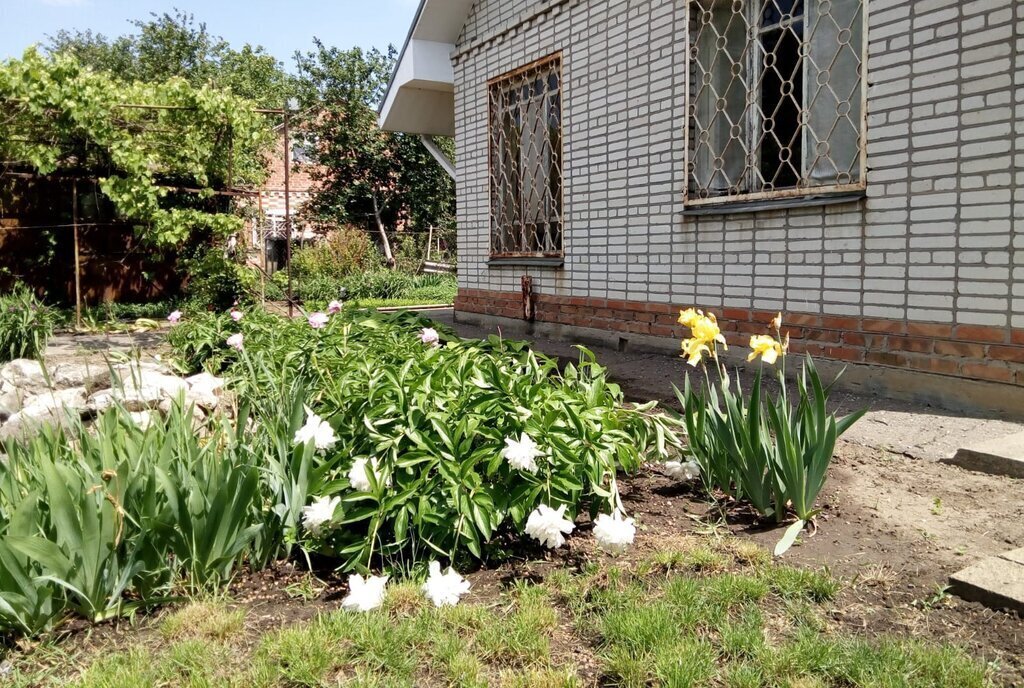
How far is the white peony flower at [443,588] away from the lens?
2.37 m

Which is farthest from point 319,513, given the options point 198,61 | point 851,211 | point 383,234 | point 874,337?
point 198,61

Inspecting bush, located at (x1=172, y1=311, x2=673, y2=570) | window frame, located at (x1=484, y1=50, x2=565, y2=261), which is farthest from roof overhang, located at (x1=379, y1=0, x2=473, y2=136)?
bush, located at (x1=172, y1=311, x2=673, y2=570)

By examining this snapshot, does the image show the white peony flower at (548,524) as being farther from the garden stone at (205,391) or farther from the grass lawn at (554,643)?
the garden stone at (205,391)

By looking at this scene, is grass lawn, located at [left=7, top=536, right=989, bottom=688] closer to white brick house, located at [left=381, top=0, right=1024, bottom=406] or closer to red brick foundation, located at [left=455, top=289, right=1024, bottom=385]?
red brick foundation, located at [left=455, top=289, right=1024, bottom=385]

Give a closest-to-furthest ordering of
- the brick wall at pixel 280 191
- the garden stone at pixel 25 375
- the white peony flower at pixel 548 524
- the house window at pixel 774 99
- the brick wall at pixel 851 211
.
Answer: the white peony flower at pixel 548 524, the brick wall at pixel 851 211, the house window at pixel 774 99, the garden stone at pixel 25 375, the brick wall at pixel 280 191

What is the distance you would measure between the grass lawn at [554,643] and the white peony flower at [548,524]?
132 mm

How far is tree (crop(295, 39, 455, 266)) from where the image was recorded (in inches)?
979

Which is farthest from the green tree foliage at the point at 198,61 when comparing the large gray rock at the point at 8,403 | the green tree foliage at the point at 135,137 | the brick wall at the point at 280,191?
the large gray rock at the point at 8,403

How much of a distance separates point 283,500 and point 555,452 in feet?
3.08

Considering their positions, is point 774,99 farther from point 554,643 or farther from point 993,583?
point 554,643

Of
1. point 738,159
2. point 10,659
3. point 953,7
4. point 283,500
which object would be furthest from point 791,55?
point 10,659

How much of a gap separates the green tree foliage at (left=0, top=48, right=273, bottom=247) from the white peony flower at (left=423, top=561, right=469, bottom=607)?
30.9 feet

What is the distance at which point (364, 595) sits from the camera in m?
2.35

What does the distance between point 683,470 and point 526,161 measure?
238 inches
